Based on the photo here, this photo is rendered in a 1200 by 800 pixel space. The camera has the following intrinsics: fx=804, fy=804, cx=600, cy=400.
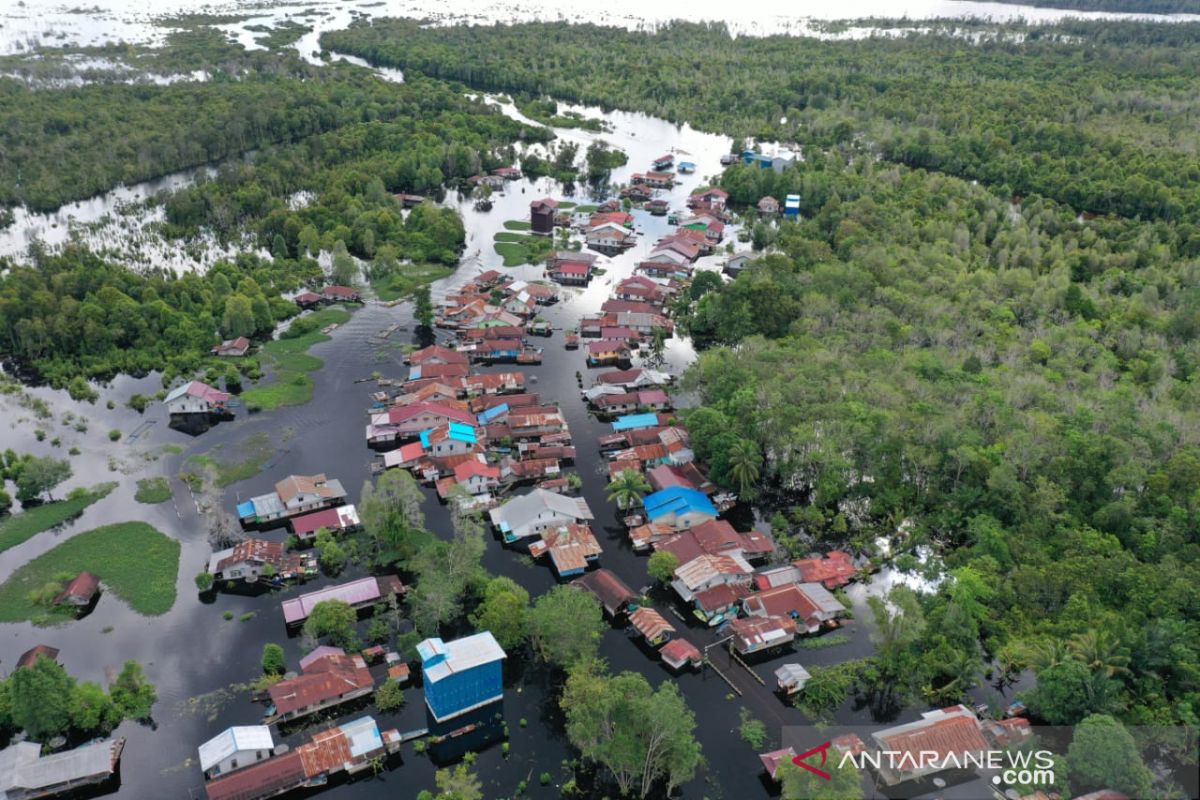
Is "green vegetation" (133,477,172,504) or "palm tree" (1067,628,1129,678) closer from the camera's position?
"palm tree" (1067,628,1129,678)

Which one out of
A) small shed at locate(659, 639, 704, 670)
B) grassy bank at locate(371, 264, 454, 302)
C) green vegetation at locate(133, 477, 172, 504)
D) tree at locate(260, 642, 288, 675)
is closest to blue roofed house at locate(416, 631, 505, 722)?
tree at locate(260, 642, 288, 675)

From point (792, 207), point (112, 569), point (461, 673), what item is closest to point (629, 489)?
point (461, 673)

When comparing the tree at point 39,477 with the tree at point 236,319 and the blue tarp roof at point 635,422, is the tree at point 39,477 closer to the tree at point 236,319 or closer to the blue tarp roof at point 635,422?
the tree at point 236,319

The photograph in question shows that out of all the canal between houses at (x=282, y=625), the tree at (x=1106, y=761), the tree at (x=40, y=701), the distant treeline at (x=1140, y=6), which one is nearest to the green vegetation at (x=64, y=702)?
the tree at (x=40, y=701)

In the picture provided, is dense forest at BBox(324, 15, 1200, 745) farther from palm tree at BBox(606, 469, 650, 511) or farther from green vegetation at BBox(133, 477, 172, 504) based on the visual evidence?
green vegetation at BBox(133, 477, 172, 504)

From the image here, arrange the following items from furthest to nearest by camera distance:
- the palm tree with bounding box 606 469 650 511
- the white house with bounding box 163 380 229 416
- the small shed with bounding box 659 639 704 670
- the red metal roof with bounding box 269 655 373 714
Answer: the white house with bounding box 163 380 229 416 → the palm tree with bounding box 606 469 650 511 → the small shed with bounding box 659 639 704 670 → the red metal roof with bounding box 269 655 373 714

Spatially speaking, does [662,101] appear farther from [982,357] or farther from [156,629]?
[156,629]
